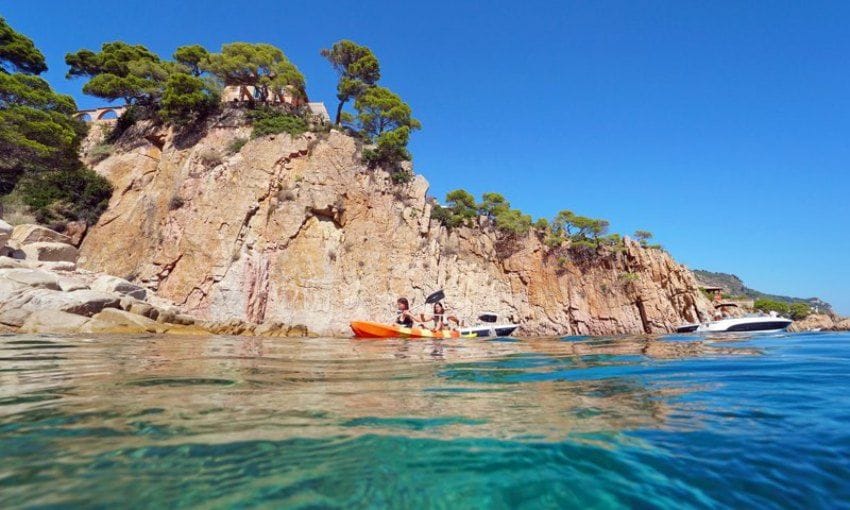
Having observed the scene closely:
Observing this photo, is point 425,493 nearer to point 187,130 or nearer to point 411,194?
point 411,194

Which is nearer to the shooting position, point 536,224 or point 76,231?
point 76,231

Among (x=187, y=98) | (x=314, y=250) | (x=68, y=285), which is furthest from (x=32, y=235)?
(x=314, y=250)

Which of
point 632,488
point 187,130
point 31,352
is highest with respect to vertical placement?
point 187,130

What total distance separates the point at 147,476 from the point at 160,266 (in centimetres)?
2515

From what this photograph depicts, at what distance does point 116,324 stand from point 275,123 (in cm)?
1871

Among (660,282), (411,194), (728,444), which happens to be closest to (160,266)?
(411,194)

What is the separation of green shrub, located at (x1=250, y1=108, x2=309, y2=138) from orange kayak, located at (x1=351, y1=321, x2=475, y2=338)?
56.9ft

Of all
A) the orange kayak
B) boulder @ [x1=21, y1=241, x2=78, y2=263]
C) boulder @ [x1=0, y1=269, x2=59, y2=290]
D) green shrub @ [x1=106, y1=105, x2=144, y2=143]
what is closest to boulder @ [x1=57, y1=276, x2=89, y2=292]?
boulder @ [x1=0, y1=269, x2=59, y2=290]

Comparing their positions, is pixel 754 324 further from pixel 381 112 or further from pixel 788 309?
pixel 788 309

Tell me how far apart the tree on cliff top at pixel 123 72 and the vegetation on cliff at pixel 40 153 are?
94.9 inches

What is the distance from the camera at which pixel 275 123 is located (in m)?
27.3

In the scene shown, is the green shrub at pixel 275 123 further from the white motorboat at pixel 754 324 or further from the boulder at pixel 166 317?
the white motorboat at pixel 754 324

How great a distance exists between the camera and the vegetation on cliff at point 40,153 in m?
23.1

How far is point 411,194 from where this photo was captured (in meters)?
28.9
